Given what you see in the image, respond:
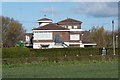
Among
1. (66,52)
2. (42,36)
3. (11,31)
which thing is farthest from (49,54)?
(11,31)

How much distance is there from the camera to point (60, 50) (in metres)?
68.9

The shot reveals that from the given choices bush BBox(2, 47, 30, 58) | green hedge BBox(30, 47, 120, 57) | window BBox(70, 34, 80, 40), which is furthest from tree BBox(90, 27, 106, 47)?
bush BBox(2, 47, 30, 58)

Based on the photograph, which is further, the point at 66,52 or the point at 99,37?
the point at 99,37

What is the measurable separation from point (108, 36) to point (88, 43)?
23.9 meters

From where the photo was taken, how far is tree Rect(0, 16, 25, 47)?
91500mm

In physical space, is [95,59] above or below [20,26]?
below

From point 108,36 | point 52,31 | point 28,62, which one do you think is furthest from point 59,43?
point 28,62

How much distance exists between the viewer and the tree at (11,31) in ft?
300

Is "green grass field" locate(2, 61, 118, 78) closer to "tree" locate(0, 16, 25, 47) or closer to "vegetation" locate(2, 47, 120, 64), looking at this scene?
"vegetation" locate(2, 47, 120, 64)

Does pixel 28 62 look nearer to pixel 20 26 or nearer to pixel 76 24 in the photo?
pixel 20 26

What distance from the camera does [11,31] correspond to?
92.4 m

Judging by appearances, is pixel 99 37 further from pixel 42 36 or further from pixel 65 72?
pixel 65 72

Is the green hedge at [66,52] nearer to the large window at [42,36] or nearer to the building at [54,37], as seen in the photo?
the building at [54,37]

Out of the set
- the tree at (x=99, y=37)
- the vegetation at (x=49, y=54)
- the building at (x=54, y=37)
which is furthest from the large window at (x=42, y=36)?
the tree at (x=99, y=37)
